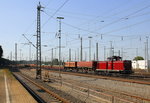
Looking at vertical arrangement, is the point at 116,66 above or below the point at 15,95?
above

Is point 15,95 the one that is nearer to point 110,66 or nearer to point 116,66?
point 116,66

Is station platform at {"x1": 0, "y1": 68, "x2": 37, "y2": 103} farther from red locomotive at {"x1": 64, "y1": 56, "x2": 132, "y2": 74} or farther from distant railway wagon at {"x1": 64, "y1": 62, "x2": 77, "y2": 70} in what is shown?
distant railway wagon at {"x1": 64, "y1": 62, "x2": 77, "y2": 70}

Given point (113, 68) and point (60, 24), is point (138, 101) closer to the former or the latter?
point (60, 24)

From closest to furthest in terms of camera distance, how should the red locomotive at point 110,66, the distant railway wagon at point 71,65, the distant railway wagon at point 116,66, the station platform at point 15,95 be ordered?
the station platform at point 15,95 < the distant railway wagon at point 116,66 < the red locomotive at point 110,66 < the distant railway wagon at point 71,65

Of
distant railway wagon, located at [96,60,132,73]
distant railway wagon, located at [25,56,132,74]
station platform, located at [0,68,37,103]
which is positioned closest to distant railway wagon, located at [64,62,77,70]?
distant railway wagon, located at [25,56,132,74]

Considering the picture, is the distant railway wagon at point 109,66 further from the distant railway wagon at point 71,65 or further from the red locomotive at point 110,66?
the distant railway wagon at point 71,65

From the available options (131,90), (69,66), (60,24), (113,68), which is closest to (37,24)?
(60,24)

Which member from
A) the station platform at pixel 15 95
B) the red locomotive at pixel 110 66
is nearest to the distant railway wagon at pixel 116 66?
the red locomotive at pixel 110 66

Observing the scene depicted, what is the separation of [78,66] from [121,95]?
1846 inches

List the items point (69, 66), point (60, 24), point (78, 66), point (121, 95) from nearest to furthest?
1. point (121, 95)
2. point (60, 24)
3. point (78, 66)
4. point (69, 66)

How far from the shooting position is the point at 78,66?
65188 mm

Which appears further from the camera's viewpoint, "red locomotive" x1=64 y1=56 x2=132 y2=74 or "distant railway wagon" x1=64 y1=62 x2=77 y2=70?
"distant railway wagon" x1=64 y1=62 x2=77 y2=70

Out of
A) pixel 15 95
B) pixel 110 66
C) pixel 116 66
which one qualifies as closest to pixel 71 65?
pixel 110 66

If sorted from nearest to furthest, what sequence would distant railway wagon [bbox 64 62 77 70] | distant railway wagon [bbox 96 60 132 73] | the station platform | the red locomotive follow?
the station platform → distant railway wagon [bbox 96 60 132 73] → the red locomotive → distant railway wagon [bbox 64 62 77 70]
